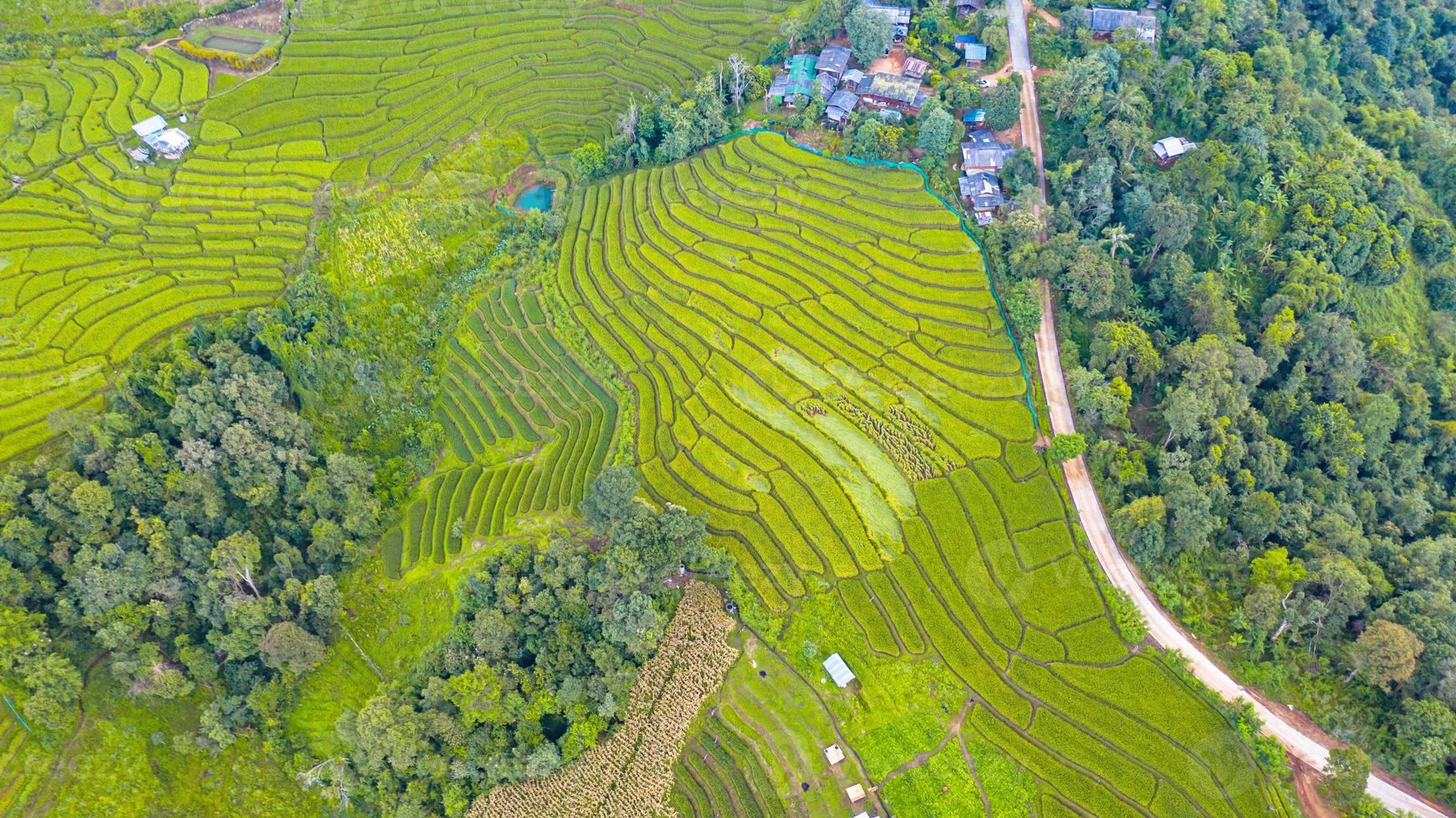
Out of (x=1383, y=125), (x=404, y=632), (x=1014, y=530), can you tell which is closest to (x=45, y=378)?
(x=404, y=632)

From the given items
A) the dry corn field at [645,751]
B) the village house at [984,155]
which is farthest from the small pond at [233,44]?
the dry corn field at [645,751]

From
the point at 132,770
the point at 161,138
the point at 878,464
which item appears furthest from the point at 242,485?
the point at 878,464

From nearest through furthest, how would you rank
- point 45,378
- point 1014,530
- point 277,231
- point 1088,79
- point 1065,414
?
point 1014,530 < point 1065,414 < point 45,378 < point 1088,79 < point 277,231

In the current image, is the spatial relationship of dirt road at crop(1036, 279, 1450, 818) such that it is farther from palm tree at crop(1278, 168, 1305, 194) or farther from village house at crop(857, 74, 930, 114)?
palm tree at crop(1278, 168, 1305, 194)

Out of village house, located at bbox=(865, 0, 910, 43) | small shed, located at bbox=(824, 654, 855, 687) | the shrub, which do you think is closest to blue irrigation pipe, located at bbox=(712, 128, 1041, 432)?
the shrub

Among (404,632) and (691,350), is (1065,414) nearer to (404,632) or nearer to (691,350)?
(691,350)

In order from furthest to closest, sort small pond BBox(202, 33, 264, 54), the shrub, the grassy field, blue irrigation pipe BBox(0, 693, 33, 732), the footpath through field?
small pond BBox(202, 33, 264, 54) < the shrub < blue irrigation pipe BBox(0, 693, 33, 732) < the grassy field < the footpath through field
